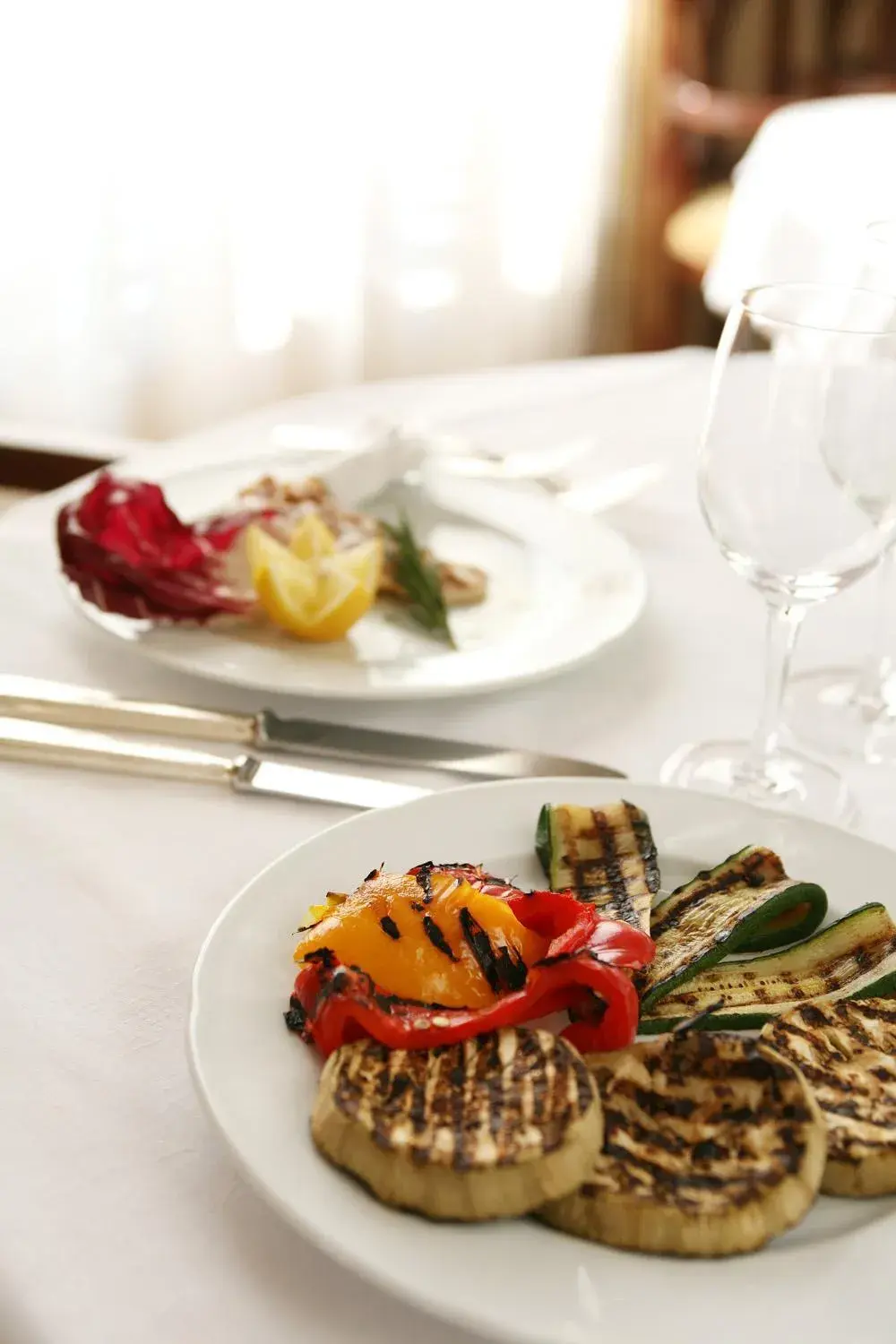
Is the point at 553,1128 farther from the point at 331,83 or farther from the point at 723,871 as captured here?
the point at 331,83

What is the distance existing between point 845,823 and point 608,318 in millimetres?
3998

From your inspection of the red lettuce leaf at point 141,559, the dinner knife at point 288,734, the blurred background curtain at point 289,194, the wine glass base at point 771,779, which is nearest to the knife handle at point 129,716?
the dinner knife at point 288,734

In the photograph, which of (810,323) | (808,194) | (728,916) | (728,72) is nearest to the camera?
(728,916)

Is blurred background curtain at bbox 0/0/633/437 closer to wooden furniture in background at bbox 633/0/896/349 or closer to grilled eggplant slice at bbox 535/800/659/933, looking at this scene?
wooden furniture in background at bbox 633/0/896/349

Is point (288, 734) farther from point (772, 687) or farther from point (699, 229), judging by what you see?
point (699, 229)

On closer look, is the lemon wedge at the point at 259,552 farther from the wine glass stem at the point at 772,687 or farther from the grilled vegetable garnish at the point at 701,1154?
the grilled vegetable garnish at the point at 701,1154

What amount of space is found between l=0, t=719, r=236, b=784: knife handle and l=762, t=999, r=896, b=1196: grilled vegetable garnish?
0.50m

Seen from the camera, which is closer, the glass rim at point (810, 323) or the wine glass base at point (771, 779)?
the glass rim at point (810, 323)

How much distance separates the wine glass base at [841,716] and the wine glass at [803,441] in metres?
0.20

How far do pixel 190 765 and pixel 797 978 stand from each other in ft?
1.60

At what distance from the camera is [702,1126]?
0.66 meters

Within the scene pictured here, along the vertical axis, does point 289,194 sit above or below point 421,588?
below

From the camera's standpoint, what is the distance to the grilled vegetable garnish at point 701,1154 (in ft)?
2.03

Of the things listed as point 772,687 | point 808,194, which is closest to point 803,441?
point 772,687
